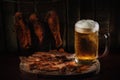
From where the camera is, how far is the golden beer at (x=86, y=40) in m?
1.26

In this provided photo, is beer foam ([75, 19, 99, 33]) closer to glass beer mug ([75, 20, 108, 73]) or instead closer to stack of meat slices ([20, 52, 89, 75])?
glass beer mug ([75, 20, 108, 73])

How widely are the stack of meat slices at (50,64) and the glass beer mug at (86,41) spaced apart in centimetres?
4

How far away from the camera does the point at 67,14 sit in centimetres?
146

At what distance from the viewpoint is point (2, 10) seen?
1.45 metres

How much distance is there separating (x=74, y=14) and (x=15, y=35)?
263mm

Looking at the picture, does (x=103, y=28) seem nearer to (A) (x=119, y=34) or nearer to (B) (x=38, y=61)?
(A) (x=119, y=34)

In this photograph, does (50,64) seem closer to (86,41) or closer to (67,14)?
(86,41)

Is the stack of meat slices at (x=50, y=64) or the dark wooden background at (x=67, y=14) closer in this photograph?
the stack of meat slices at (x=50, y=64)

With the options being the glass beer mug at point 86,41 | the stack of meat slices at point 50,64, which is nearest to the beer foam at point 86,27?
the glass beer mug at point 86,41

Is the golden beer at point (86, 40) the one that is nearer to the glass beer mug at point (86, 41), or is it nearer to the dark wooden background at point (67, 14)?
the glass beer mug at point (86, 41)

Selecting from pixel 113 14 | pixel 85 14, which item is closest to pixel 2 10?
pixel 85 14

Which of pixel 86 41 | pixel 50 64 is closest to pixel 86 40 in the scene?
pixel 86 41

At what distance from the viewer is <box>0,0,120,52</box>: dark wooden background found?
1444 mm

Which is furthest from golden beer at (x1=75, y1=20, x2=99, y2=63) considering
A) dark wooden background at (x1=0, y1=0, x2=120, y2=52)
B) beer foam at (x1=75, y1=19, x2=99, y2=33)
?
dark wooden background at (x1=0, y1=0, x2=120, y2=52)
